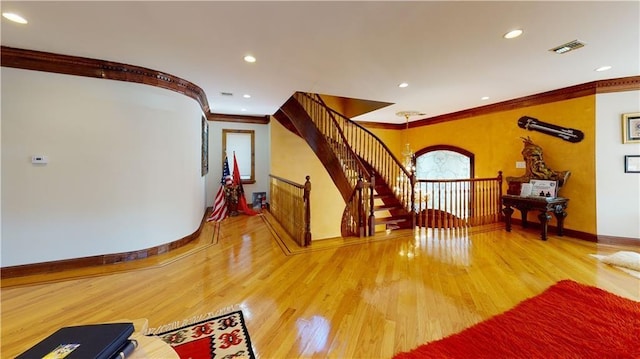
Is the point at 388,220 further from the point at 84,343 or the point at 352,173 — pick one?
the point at 84,343

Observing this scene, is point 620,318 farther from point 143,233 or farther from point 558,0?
point 143,233

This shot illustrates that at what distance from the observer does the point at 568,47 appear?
112 inches

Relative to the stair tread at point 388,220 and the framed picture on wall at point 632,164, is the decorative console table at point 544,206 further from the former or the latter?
the stair tread at point 388,220

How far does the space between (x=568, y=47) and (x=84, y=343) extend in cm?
457

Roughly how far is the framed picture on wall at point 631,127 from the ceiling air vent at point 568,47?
7.37 feet

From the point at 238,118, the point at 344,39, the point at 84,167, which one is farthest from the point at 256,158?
the point at 344,39

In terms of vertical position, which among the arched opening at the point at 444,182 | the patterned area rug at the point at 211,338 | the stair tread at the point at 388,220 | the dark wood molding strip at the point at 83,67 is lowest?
the patterned area rug at the point at 211,338

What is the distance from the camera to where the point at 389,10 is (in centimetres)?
214

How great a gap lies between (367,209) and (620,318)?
313cm

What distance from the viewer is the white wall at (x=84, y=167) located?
2947 millimetres

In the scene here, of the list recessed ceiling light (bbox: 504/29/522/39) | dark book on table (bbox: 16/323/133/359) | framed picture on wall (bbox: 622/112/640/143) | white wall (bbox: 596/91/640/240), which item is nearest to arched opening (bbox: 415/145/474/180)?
white wall (bbox: 596/91/640/240)

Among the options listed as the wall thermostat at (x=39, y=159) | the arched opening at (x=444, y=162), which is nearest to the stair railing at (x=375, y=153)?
the arched opening at (x=444, y=162)

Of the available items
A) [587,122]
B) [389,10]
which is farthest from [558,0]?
[587,122]

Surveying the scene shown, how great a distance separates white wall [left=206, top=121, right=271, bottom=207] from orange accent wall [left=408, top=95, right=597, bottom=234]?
5.11 meters
